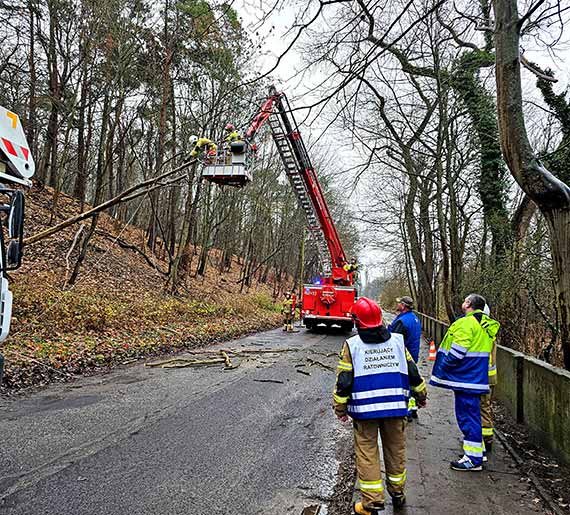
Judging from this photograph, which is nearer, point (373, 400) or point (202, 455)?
point (373, 400)

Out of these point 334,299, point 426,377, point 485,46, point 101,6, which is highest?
point 101,6

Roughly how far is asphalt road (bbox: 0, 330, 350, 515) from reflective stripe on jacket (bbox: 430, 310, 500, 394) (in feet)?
5.22

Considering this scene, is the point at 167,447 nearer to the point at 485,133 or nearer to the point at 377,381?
the point at 377,381

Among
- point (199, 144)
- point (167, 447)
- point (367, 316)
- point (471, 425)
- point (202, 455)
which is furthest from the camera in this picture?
point (199, 144)

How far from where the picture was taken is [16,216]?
4570 millimetres

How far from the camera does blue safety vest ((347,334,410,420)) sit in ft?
12.5

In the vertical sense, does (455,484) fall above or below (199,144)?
below

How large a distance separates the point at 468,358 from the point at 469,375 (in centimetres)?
18

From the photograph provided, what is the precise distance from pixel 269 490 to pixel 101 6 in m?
14.7

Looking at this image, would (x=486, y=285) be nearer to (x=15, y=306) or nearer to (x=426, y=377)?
(x=426, y=377)

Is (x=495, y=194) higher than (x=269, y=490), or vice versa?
(x=495, y=194)

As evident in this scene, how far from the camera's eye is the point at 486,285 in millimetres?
11375

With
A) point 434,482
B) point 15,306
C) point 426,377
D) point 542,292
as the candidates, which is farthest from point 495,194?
point 15,306

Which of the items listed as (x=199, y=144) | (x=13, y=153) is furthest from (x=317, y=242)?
(x=13, y=153)
